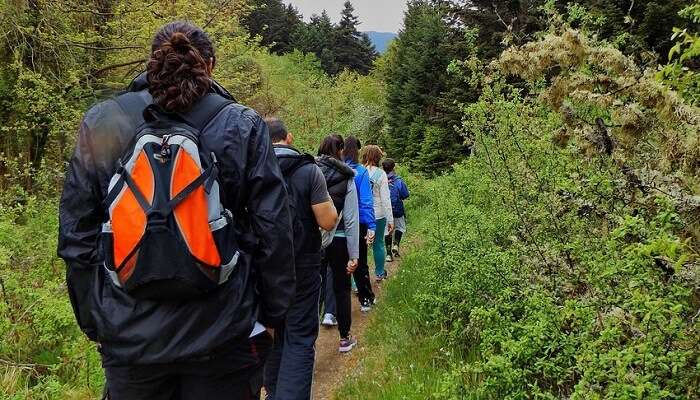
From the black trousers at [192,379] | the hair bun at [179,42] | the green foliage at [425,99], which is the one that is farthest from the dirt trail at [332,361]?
the green foliage at [425,99]

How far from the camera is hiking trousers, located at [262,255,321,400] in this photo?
3.75 m

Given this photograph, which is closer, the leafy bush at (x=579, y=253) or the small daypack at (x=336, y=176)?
the leafy bush at (x=579, y=253)

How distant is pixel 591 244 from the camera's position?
3.48 meters

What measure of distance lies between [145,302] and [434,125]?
24.4 meters

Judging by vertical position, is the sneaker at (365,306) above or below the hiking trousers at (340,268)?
below

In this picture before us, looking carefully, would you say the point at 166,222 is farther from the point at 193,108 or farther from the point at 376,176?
the point at 376,176

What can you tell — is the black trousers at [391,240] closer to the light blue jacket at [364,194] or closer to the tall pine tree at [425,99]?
the light blue jacket at [364,194]

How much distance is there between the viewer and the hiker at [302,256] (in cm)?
380

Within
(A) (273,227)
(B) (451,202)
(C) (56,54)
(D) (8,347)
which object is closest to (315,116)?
(C) (56,54)

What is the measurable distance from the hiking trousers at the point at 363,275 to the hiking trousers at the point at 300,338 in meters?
2.14

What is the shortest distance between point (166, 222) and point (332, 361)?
3983 mm

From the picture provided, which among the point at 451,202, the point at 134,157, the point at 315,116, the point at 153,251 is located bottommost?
the point at 315,116

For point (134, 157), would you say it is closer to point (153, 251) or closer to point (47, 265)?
point (153, 251)

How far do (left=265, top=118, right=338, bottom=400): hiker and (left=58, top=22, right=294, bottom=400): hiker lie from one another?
1.62 meters
